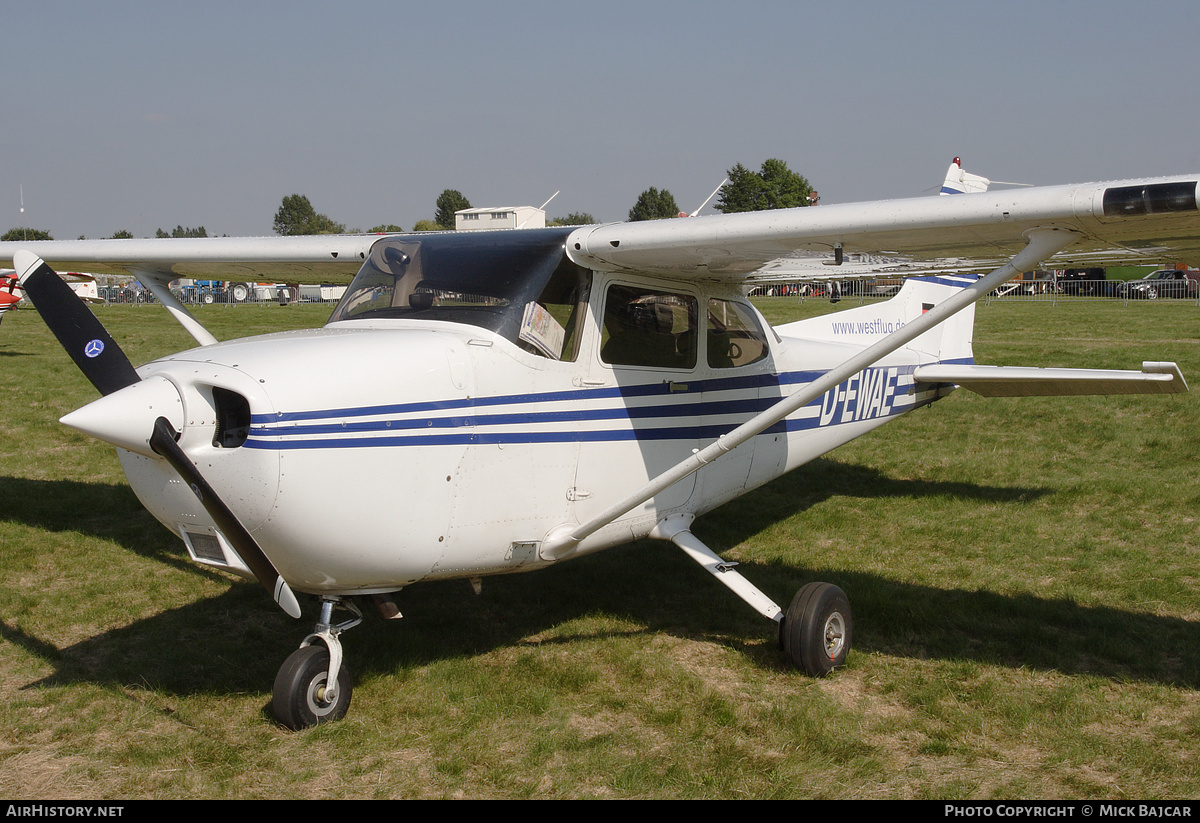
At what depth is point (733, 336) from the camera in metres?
5.91

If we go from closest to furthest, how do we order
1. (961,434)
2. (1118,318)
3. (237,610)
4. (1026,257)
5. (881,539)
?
1. (1026,257)
2. (237,610)
3. (881,539)
4. (961,434)
5. (1118,318)

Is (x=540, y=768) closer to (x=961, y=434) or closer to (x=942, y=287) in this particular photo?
(x=942, y=287)

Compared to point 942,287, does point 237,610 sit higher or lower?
→ lower

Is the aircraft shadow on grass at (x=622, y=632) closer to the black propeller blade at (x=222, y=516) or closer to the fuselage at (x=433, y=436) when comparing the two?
the fuselage at (x=433, y=436)

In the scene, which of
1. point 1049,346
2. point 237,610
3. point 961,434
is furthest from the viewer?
point 1049,346

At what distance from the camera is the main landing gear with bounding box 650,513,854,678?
4.80 meters

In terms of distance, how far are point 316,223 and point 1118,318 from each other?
5209 inches

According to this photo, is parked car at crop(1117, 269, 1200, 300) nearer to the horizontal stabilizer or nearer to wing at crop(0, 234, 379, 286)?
the horizontal stabilizer

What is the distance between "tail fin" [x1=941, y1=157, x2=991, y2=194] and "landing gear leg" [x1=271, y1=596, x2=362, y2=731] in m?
6.50

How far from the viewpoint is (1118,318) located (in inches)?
1049

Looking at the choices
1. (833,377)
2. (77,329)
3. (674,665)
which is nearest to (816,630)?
(674,665)

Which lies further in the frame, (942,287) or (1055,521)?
(942,287)

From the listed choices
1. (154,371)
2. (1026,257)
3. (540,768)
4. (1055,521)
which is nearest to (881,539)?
(1055,521)

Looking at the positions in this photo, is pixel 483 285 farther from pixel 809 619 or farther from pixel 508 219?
pixel 809 619
